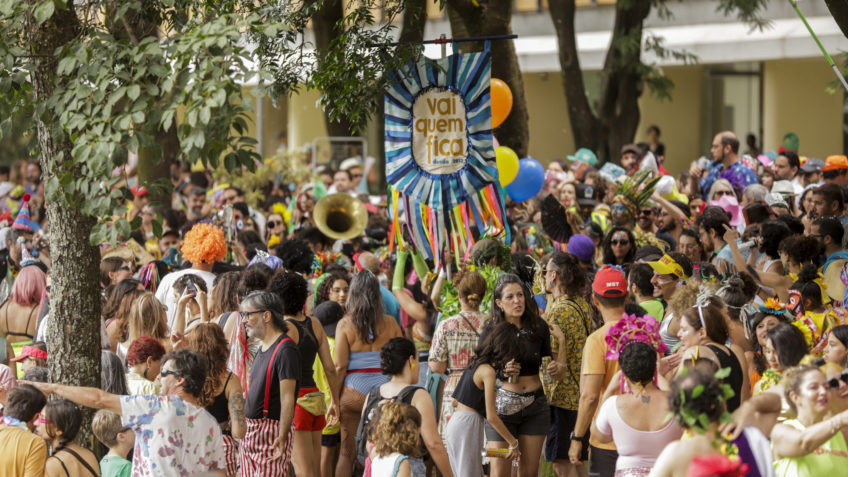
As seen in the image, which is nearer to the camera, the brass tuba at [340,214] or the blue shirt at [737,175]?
the blue shirt at [737,175]

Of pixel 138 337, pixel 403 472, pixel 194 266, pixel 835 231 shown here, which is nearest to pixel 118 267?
A: pixel 194 266

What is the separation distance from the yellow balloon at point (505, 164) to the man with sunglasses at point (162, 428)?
5.27 meters

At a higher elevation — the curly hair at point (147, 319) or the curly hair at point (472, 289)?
the curly hair at point (472, 289)

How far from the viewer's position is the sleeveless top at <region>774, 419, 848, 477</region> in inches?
191

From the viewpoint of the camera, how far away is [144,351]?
21.4ft

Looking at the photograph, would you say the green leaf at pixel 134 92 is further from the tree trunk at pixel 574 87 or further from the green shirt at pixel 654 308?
the tree trunk at pixel 574 87

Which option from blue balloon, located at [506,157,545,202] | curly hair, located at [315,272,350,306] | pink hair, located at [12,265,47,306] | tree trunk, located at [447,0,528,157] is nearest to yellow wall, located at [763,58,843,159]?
tree trunk, located at [447,0,528,157]

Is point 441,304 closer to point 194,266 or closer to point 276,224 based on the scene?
point 194,266

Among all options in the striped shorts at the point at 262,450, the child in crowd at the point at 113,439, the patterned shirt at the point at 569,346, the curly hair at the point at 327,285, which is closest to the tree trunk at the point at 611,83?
the curly hair at the point at 327,285

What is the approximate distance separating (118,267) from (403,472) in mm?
4480

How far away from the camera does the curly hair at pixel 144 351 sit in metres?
6.52

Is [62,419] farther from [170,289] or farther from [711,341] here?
[711,341]

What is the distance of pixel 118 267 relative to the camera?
9.00 m

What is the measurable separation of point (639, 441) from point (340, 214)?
7.23m
